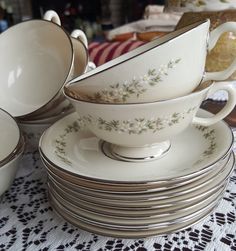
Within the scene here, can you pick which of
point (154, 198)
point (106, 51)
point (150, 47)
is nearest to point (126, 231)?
point (154, 198)

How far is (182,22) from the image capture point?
2.02 feet

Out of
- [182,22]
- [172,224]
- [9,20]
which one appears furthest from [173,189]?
[9,20]

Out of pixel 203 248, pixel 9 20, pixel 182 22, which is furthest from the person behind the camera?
pixel 9 20

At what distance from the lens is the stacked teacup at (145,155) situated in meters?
0.34

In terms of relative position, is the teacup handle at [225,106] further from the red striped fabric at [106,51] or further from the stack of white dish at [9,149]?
the red striped fabric at [106,51]

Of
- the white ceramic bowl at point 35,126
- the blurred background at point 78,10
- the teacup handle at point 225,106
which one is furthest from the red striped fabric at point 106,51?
the blurred background at point 78,10

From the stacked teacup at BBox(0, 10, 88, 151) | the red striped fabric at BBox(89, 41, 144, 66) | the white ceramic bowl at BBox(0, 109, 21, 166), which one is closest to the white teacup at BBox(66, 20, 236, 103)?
the white ceramic bowl at BBox(0, 109, 21, 166)

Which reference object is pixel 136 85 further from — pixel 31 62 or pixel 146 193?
pixel 31 62

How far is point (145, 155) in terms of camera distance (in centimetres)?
41

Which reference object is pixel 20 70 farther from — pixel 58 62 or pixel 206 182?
pixel 206 182

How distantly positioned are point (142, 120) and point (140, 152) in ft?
0.19

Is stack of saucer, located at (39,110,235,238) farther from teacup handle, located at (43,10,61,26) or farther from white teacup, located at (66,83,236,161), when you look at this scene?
teacup handle, located at (43,10,61,26)

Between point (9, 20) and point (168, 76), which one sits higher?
point (168, 76)

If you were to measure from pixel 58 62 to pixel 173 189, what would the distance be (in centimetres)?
37
